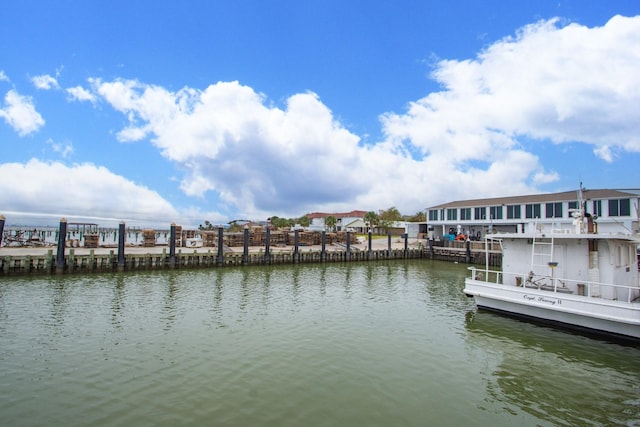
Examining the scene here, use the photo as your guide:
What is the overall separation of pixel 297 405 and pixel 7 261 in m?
27.4

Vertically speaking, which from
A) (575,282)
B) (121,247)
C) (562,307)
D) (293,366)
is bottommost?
(293,366)

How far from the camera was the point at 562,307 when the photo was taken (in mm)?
14289

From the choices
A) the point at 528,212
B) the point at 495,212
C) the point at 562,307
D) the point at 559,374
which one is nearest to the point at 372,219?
the point at 495,212

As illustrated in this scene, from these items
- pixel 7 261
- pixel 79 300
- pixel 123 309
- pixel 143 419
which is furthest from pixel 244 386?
pixel 7 261

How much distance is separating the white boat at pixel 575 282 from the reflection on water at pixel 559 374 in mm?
831

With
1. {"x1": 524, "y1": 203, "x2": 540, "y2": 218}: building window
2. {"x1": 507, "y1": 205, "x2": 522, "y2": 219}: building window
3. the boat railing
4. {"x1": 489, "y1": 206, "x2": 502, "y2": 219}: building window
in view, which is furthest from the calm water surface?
{"x1": 489, "y1": 206, "x2": 502, "y2": 219}: building window

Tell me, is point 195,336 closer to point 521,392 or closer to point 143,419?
point 143,419

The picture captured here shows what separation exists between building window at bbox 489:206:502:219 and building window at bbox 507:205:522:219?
1245mm

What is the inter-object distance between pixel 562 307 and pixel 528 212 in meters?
39.2

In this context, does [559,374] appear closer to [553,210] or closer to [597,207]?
[597,207]

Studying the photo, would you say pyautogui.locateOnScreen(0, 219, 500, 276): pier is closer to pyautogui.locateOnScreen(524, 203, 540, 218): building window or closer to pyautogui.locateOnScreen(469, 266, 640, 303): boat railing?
pyautogui.locateOnScreen(524, 203, 540, 218): building window

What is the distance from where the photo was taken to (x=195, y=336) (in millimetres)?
12836

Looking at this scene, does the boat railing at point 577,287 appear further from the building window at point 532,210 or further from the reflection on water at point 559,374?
the building window at point 532,210

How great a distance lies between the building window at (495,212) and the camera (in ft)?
169
